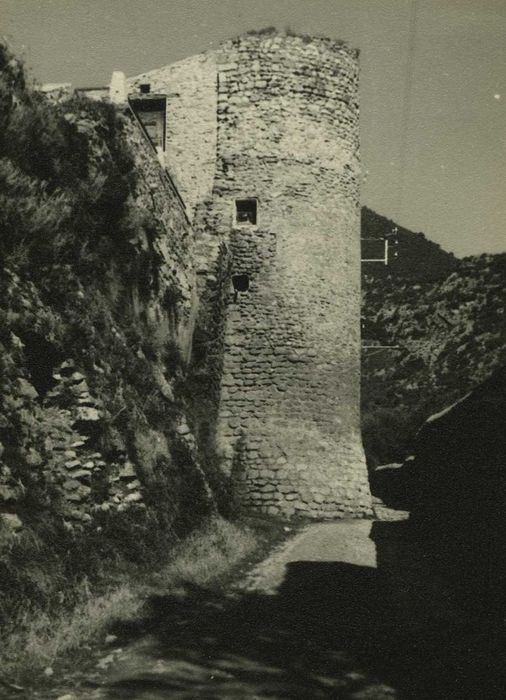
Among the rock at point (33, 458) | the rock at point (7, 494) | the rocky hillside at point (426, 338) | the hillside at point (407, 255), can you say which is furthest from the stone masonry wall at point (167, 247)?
the hillside at point (407, 255)

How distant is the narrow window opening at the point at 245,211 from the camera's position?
17.3m

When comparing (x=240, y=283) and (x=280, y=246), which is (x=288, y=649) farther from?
(x=280, y=246)

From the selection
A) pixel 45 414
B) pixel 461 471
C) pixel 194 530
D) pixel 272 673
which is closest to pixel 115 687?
pixel 272 673

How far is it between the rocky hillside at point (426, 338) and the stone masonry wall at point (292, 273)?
14.4 meters

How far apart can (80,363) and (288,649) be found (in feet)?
11.7

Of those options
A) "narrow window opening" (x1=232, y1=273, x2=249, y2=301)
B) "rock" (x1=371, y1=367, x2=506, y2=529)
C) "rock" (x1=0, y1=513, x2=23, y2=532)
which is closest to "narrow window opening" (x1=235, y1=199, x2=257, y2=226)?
"narrow window opening" (x1=232, y1=273, x2=249, y2=301)

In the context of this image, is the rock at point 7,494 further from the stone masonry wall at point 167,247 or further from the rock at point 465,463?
the stone masonry wall at point 167,247

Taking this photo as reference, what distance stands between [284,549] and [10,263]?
5926 mm

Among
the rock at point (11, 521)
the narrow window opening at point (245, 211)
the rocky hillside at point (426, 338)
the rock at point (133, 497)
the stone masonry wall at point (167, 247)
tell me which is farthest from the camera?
the rocky hillside at point (426, 338)

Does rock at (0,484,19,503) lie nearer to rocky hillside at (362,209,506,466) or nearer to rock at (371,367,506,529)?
rock at (371,367,506,529)

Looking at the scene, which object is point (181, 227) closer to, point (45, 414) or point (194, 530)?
point (194, 530)

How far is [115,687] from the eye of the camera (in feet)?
15.5

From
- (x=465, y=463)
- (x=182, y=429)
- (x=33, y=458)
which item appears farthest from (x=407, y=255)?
(x=33, y=458)

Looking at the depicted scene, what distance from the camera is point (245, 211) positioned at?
17500mm
